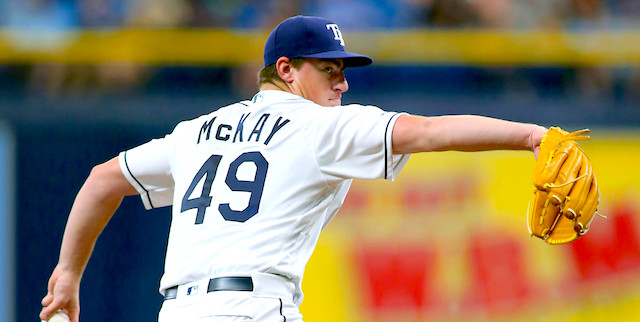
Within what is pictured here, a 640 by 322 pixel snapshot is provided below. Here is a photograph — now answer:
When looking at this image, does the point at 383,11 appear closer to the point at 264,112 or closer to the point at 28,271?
the point at 28,271

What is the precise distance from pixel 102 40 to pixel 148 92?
0.61 meters

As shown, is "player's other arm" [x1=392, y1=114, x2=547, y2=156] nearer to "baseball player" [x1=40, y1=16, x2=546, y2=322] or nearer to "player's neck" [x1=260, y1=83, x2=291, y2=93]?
"baseball player" [x1=40, y1=16, x2=546, y2=322]

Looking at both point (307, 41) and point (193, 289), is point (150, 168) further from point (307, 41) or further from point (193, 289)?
point (307, 41)

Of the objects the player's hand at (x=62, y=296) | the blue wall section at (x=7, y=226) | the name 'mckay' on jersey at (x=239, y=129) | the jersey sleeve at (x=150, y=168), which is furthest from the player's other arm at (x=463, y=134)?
the blue wall section at (x=7, y=226)

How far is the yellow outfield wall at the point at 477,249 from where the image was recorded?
751 centimetres

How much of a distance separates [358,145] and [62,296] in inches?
60.5

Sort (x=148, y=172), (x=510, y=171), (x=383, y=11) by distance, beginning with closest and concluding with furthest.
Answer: (x=148, y=172)
(x=510, y=171)
(x=383, y=11)

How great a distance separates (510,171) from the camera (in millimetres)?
7602

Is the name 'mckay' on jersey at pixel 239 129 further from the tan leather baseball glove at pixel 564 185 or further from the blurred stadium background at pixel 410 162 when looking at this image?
the blurred stadium background at pixel 410 162

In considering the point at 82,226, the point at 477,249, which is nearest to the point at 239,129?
the point at 82,226

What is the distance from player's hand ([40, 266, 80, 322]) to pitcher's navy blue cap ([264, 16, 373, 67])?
4.12 feet

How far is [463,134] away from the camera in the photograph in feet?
10.7

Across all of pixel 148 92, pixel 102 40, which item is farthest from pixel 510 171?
pixel 102 40

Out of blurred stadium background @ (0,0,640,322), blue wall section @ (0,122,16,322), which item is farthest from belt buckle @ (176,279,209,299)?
blue wall section @ (0,122,16,322)
